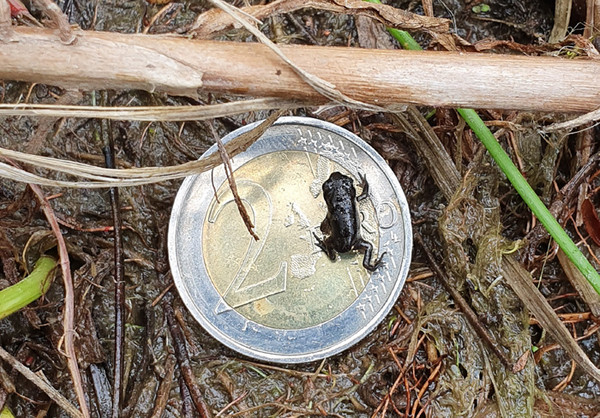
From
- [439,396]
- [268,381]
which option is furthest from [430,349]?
[268,381]

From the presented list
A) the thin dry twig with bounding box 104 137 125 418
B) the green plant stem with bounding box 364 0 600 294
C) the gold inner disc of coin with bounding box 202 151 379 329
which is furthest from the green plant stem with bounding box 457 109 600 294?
the thin dry twig with bounding box 104 137 125 418

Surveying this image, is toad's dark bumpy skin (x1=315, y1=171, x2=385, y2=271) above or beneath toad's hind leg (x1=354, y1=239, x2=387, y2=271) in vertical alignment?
above

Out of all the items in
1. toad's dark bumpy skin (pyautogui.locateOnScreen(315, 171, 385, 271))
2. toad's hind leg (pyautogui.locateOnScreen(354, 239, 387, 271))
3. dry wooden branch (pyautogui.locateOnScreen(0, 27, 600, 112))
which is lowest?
toad's hind leg (pyautogui.locateOnScreen(354, 239, 387, 271))

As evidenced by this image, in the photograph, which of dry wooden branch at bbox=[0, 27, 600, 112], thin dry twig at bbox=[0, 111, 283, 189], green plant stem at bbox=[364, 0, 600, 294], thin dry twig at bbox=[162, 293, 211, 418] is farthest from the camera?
thin dry twig at bbox=[162, 293, 211, 418]

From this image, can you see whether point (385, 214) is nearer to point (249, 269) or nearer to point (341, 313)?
point (341, 313)

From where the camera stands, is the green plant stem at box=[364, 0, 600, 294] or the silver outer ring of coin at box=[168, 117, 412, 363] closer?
the green plant stem at box=[364, 0, 600, 294]

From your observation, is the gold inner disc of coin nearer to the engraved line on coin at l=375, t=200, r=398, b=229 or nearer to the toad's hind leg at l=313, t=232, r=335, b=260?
the toad's hind leg at l=313, t=232, r=335, b=260

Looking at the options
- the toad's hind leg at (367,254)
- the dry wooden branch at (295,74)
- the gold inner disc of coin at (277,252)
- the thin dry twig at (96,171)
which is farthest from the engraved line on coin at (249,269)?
the dry wooden branch at (295,74)
